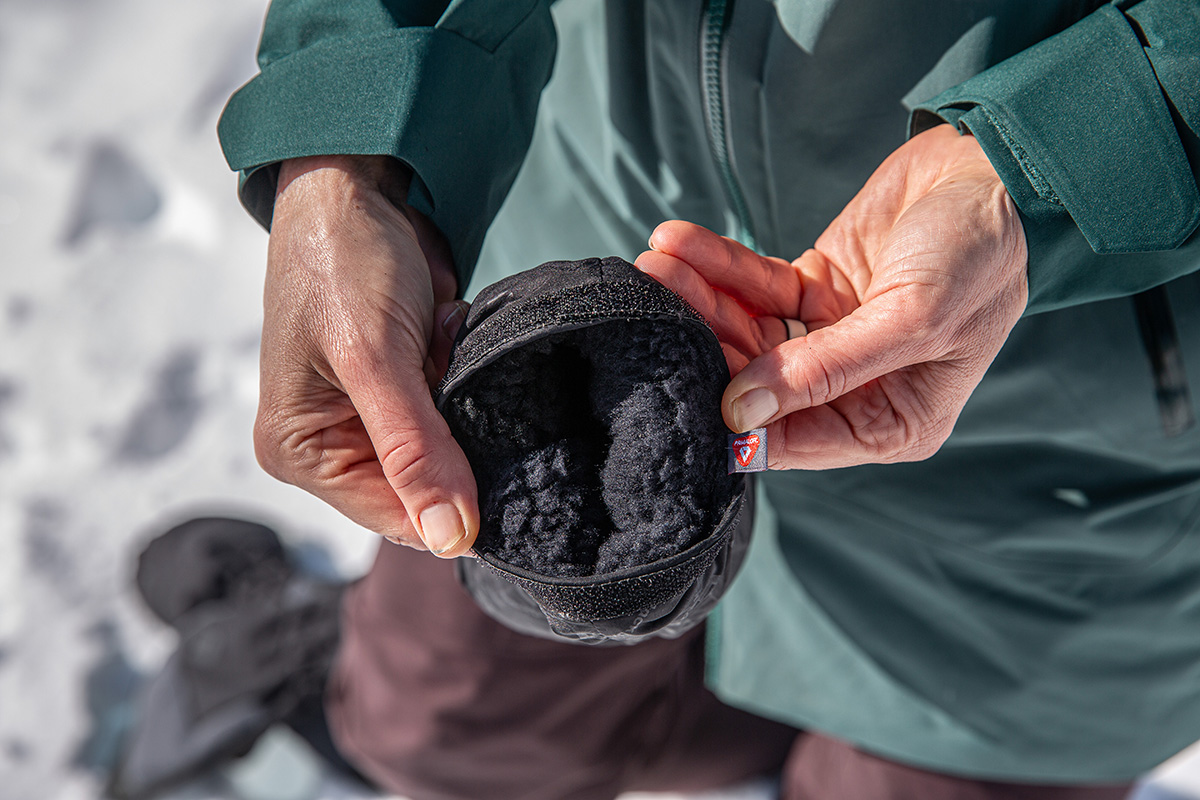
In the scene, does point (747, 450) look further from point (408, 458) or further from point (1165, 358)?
point (1165, 358)

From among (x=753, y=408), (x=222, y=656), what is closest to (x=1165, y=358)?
(x=753, y=408)

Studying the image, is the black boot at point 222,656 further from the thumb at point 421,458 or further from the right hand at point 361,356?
the thumb at point 421,458

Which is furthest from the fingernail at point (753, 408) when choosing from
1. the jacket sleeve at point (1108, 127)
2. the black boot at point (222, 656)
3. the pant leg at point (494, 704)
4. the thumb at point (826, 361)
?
the black boot at point (222, 656)

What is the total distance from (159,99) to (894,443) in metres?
1.96

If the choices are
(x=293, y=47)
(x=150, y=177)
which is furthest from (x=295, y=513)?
(x=293, y=47)

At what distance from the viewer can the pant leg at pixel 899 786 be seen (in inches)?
42.5

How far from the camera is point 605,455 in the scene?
1.89 feet

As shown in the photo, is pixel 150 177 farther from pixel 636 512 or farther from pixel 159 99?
pixel 636 512

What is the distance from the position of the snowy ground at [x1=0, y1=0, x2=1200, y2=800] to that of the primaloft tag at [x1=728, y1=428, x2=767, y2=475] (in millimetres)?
1090

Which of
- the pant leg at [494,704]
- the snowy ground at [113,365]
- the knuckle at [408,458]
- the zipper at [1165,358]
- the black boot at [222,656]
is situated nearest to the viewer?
the knuckle at [408,458]

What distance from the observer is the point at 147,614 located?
1503 millimetres

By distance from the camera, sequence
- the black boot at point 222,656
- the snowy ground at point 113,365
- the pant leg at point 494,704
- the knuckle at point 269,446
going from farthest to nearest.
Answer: the snowy ground at point 113,365
the black boot at point 222,656
the pant leg at point 494,704
the knuckle at point 269,446

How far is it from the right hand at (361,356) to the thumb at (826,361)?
0.74ft

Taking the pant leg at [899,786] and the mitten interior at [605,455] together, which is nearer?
the mitten interior at [605,455]
